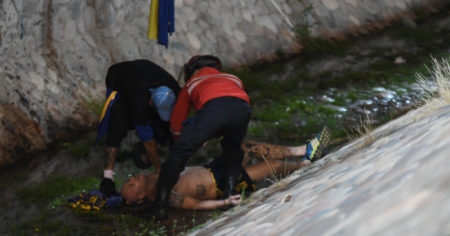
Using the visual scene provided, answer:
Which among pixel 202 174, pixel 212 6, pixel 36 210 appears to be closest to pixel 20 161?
pixel 36 210

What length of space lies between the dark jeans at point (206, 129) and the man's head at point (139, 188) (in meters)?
0.33

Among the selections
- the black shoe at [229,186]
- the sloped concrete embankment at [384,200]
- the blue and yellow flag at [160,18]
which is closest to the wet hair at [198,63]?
the black shoe at [229,186]

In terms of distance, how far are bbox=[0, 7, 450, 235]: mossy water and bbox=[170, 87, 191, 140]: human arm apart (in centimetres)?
80

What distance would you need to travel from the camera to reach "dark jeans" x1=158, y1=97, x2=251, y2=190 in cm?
401

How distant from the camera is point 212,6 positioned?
31.1ft

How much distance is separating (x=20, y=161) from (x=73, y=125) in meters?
0.97

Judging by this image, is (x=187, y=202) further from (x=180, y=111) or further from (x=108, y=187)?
(x=108, y=187)

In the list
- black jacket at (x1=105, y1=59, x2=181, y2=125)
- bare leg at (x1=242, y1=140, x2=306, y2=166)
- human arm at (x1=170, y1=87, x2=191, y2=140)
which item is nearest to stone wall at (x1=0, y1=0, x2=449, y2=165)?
black jacket at (x1=105, y1=59, x2=181, y2=125)

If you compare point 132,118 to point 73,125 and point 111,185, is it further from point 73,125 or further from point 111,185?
point 73,125

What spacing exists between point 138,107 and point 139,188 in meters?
0.90

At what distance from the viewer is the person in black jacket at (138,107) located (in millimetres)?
4941

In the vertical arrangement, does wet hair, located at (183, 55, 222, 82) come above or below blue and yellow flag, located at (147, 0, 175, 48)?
below

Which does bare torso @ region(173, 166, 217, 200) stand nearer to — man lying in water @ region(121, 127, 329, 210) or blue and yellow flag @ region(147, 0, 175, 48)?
man lying in water @ region(121, 127, 329, 210)

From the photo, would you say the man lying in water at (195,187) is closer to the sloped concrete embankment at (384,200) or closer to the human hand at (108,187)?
the human hand at (108,187)
